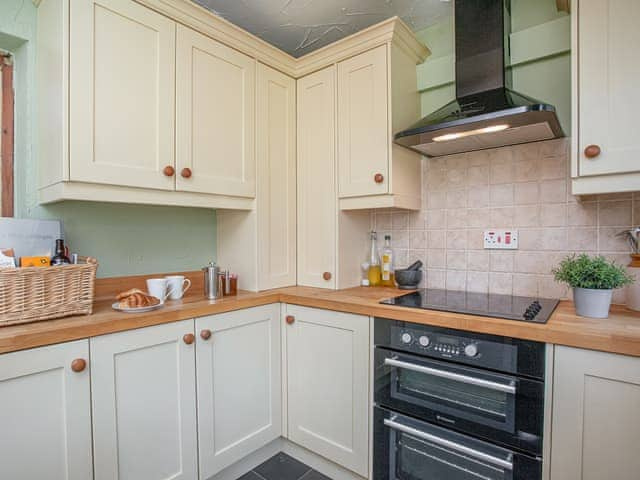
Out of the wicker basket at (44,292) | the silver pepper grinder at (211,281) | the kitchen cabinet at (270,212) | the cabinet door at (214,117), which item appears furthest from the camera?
the kitchen cabinet at (270,212)

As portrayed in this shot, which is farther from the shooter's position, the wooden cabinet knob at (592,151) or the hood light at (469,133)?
the hood light at (469,133)

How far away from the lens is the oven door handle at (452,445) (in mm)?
1185

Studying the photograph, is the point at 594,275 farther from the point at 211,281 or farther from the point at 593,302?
the point at 211,281

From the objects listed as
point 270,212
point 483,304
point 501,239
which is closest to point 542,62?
point 501,239

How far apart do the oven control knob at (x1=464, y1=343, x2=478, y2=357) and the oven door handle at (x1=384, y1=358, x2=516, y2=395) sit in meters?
0.08

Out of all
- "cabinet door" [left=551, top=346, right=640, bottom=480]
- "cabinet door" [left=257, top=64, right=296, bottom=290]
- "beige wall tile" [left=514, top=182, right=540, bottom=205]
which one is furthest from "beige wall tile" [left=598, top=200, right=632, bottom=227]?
"cabinet door" [left=257, top=64, right=296, bottom=290]

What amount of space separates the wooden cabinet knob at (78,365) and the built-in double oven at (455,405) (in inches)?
42.5

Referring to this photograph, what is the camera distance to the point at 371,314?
1.50 m

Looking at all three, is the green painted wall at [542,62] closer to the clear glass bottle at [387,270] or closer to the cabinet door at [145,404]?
the clear glass bottle at [387,270]

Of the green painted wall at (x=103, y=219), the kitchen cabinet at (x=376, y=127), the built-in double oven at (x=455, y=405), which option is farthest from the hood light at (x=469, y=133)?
the green painted wall at (x=103, y=219)

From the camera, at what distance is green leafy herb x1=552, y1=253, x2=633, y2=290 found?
3.98 ft

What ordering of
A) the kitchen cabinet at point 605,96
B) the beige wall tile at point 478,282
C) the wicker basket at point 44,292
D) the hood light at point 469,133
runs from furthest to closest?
the beige wall tile at point 478,282, the hood light at point 469,133, the kitchen cabinet at point 605,96, the wicker basket at point 44,292

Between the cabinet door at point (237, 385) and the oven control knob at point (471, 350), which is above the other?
the oven control knob at point (471, 350)

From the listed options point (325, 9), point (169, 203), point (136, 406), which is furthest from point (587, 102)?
point (136, 406)
